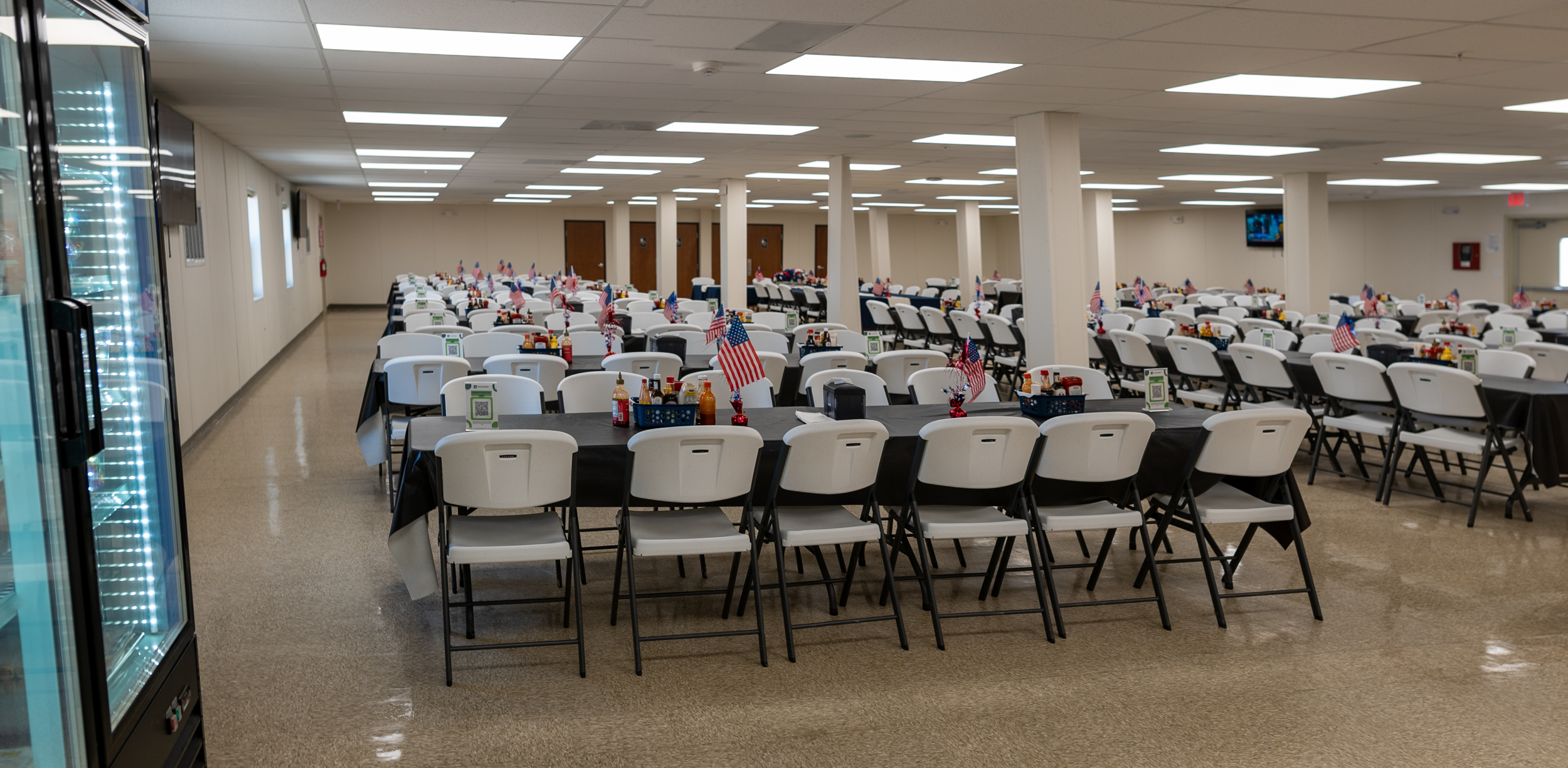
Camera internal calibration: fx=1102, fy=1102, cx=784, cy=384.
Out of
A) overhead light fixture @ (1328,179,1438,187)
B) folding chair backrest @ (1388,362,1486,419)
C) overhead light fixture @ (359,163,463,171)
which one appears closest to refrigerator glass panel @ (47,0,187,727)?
folding chair backrest @ (1388,362,1486,419)

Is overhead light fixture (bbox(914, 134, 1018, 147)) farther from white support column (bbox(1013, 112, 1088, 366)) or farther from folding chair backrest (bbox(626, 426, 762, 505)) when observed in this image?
folding chair backrest (bbox(626, 426, 762, 505))

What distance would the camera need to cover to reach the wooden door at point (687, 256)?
27.9m

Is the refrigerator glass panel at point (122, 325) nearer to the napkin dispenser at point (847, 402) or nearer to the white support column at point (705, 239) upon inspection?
the napkin dispenser at point (847, 402)

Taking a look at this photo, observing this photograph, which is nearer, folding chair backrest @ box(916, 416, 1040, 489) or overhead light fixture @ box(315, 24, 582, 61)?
folding chair backrest @ box(916, 416, 1040, 489)

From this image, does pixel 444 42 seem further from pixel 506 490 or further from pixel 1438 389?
pixel 1438 389

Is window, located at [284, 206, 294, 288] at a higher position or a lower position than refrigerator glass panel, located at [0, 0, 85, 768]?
higher

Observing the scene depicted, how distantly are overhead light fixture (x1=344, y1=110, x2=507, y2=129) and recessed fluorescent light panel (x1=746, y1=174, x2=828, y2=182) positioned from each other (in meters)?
6.00

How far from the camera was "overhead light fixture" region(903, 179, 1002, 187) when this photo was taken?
14.9 meters

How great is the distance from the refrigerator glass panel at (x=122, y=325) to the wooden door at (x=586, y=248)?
974 inches

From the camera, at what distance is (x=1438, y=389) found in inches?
246

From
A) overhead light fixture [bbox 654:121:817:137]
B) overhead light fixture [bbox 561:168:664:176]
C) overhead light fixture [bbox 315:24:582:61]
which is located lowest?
overhead light fixture [bbox 315:24:582:61]

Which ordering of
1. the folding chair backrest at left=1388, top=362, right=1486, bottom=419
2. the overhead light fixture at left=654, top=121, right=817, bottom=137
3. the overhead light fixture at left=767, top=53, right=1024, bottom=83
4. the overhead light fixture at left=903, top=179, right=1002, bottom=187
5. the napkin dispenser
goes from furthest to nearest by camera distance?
1. the overhead light fixture at left=903, top=179, right=1002, bottom=187
2. the overhead light fixture at left=654, top=121, right=817, bottom=137
3. the folding chair backrest at left=1388, top=362, right=1486, bottom=419
4. the overhead light fixture at left=767, top=53, right=1024, bottom=83
5. the napkin dispenser

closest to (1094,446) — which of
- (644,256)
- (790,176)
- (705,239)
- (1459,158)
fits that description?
(1459,158)

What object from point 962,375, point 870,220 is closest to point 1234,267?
point 870,220
